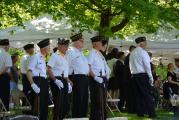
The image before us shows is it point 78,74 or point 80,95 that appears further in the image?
point 80,95

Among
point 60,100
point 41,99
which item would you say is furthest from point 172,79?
point 41,99

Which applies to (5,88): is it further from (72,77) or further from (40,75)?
(40,75)

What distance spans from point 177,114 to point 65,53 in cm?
464

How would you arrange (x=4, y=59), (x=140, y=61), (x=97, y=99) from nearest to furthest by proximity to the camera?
1. (x=97, y=99)
2. (x=4, y=59)
3. (x=140, y=61)

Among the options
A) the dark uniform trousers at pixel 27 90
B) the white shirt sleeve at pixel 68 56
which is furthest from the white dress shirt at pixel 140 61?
the dark uniform trousers at pixel 27 90

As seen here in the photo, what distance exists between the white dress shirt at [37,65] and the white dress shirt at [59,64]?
1.15ft

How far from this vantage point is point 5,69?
11742 mm

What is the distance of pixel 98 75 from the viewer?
412 inches

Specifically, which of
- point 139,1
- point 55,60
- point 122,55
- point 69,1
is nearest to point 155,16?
point 139,1

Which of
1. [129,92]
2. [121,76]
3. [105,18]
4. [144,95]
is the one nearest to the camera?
[144,95]

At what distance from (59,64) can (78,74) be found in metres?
0.54

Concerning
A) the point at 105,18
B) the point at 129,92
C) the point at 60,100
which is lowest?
the point at 129,92

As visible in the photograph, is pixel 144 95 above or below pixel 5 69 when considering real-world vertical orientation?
below

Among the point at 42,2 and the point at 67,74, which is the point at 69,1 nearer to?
the point at 42,2
